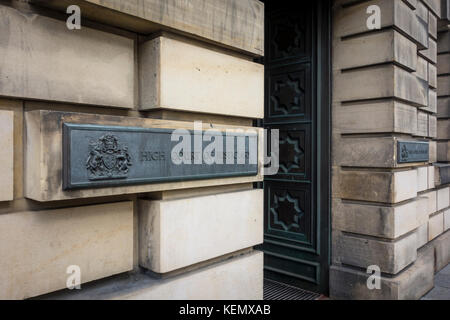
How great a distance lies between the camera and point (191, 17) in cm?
244

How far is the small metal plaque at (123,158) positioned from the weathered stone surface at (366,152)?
9.44 feet

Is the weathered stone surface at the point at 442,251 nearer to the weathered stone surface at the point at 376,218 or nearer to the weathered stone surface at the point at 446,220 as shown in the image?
the weathered stone surface at the point at 446,220

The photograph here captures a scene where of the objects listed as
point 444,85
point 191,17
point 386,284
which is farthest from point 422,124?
point 191,17

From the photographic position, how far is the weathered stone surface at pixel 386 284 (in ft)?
14.5

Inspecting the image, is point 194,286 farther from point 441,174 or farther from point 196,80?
point 441,174

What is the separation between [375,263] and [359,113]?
212 centimetres

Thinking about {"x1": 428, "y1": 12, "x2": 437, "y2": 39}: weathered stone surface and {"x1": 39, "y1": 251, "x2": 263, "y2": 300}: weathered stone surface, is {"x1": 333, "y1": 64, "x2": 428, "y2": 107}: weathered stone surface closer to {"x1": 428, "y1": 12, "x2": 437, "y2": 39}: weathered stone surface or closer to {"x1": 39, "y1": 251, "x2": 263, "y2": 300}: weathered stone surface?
{"x1": 428, "y1": 12, "x2": 437, "y2": 39}: weathered stone surface

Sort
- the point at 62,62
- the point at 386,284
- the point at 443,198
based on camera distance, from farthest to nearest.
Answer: the point at 443,198, the point at 386,284, the point at 62,62

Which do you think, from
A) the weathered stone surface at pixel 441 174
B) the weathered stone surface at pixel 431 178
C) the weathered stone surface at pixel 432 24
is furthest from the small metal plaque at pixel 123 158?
the weathered stone surface at pixel 432 24

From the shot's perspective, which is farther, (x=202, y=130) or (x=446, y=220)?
(x=446, y=220)

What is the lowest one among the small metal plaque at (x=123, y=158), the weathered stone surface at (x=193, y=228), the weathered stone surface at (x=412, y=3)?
the weathered stone surface at (x=193, y=228)

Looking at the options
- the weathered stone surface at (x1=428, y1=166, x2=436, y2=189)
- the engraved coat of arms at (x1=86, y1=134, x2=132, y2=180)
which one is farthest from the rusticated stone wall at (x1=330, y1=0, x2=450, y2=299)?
the engraved coat of arms at (x1=86, y1=134, x2=132, y2=180)

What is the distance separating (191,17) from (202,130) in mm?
837

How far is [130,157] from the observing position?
2.06 metres
